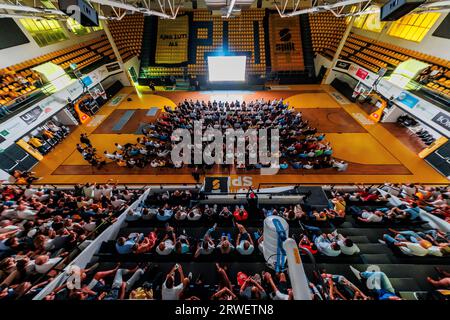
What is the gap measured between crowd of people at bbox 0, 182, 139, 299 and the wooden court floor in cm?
219

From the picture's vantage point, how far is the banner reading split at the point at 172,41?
69.2 feet

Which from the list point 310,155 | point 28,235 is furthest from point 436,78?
point 28,235

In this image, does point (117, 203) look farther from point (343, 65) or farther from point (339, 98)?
point (343, 65)

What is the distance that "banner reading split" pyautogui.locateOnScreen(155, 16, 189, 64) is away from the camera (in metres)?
21.1

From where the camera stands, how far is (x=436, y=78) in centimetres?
1218

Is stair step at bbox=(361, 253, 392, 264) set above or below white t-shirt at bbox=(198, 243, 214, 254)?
below

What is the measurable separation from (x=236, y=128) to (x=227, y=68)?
30.1ft

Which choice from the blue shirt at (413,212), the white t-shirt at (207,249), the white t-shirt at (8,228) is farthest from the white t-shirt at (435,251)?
the white t-shirt at (8,228)

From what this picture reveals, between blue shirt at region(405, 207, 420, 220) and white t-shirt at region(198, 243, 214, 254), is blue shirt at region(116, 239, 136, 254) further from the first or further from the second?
blue shirt at region(405, 207, 420, 220)

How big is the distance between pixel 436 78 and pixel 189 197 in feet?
52.8

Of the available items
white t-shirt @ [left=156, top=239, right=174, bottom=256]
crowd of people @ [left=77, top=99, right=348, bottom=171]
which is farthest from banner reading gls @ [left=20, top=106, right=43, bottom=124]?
white t-shirt @ [left=156, top=239, right=174, bottom=256]

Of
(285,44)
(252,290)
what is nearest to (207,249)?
(252,290)

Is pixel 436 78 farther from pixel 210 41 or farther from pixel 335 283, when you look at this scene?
pixel 210 41

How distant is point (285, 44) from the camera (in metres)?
21.3
